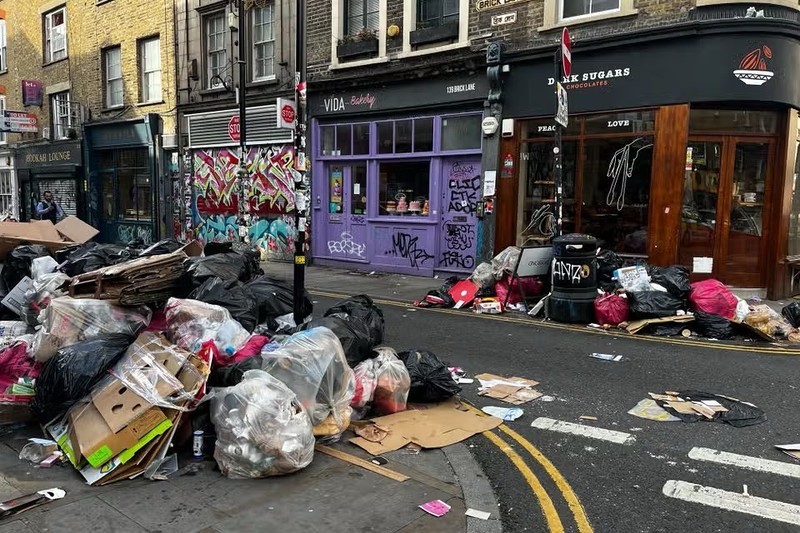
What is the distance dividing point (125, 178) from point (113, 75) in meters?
3.48

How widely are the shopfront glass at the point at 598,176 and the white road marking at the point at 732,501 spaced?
24.5 feet

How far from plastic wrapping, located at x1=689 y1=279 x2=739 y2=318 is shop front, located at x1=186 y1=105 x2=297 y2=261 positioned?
10.2m

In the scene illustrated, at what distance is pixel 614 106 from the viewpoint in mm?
10750

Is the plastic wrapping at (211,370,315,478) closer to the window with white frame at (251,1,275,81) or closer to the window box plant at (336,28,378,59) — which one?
the window box plant at (336,28,378,59)

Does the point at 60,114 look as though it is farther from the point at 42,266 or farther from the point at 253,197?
the point at 42,266

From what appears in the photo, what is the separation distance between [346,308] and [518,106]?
296 inches

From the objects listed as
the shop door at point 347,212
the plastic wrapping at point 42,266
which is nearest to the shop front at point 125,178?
the shop door at point 347,212

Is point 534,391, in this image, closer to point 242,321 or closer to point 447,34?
point 242,321

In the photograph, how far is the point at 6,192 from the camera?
26.6 m

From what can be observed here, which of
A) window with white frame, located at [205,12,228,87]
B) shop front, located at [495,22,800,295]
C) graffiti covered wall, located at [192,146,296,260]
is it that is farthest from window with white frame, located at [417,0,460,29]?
window with white frame, located at [205,12,228,87]

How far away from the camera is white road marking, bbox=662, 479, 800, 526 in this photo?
11.3 ft

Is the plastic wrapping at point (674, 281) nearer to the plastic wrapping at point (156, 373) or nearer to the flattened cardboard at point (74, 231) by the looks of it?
the plastic wrapping at point (156, 373)

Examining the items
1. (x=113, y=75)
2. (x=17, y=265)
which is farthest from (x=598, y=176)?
(x=113, y=75)

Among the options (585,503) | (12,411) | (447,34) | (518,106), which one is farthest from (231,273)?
(447,34)
